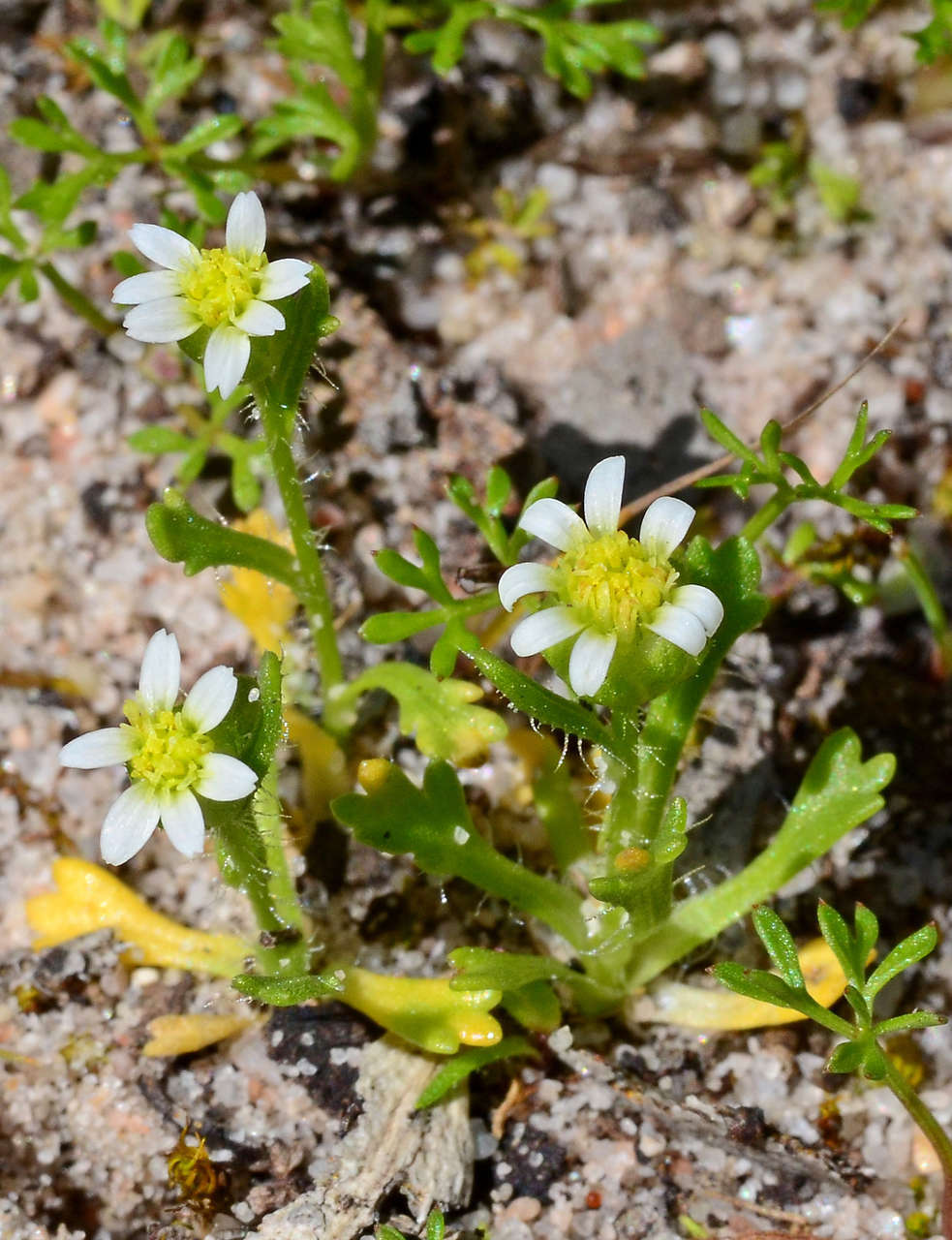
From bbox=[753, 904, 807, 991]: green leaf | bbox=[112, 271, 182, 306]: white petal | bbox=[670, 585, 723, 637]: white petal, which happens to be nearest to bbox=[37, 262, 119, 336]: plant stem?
bbox=[112, 271, 182, 306]: white petal

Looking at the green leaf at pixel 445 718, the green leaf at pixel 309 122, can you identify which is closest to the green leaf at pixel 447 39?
the green leaf at pixel 309 122

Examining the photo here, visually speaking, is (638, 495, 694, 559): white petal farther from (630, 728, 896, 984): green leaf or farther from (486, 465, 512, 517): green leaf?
(630, 728, 896, 984): green leaf

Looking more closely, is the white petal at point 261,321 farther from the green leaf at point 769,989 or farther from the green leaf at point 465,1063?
the green leaf at point 465,1063

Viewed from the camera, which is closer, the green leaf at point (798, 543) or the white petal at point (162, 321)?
the white petal at point (162, 321)

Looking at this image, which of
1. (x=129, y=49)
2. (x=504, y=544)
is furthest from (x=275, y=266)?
(x=129, y=49)

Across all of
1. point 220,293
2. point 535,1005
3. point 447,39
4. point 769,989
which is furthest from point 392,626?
point 447,39
